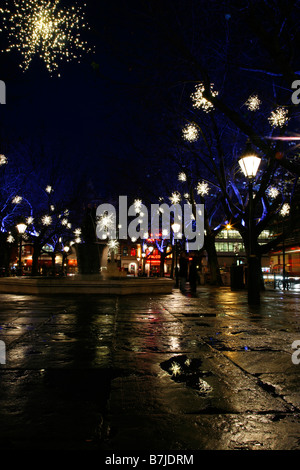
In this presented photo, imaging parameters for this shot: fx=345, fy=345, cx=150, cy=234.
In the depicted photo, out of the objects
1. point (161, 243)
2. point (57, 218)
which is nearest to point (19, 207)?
point (57, 218)

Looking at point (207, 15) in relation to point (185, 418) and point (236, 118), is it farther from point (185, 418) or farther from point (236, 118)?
point (185, 418)

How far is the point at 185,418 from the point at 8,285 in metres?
15.8

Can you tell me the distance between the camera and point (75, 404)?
9.09 ft

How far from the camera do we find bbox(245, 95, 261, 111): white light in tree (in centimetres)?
1694

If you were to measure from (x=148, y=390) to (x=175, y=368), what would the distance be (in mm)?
782

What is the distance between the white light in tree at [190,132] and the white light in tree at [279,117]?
14.4 ft

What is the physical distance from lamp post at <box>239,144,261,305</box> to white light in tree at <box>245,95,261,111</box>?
7.31 meters

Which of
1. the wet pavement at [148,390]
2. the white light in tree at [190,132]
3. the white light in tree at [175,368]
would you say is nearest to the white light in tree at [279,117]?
the white light in tree at [190,132]

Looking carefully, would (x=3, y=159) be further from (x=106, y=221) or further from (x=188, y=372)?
(x=188, y=372)

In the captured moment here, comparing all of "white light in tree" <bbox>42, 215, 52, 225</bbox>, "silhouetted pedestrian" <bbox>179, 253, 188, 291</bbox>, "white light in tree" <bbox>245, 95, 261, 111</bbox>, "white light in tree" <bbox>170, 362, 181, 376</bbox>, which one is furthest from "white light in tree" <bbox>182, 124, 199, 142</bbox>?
"white light in tree" <bbox>42, 215, 52, 225</bbox>

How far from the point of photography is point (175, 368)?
3.86 metres

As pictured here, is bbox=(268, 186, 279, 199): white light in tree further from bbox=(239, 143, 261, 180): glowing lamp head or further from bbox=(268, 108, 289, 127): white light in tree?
bbox=(239, 143, 261, 180): glowing lamp head

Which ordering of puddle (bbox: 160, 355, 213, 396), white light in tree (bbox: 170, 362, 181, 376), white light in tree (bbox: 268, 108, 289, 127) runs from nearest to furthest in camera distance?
puddle (bbox: 160, 355, 213, 396), white light in tree (bbox: 170, 362, 181, 376), white light in tree (bbox: 268, 108, 289, 127)

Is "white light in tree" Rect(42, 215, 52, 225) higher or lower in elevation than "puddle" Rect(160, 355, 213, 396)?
higher
